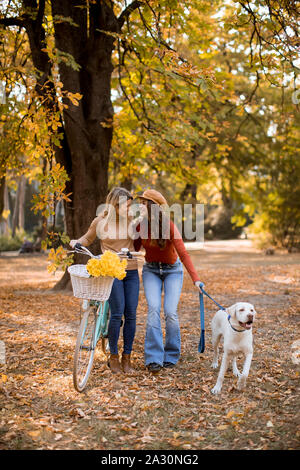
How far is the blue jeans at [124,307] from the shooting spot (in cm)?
482

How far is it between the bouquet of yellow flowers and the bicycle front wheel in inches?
20.7

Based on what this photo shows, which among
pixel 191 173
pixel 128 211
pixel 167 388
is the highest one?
pixel 191 173

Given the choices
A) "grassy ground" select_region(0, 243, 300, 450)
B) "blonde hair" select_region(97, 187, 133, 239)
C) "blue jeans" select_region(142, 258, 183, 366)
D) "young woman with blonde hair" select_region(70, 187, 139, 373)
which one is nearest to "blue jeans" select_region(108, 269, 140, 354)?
"young woman with blonde hair" select_region(70, 187, 139, 373)

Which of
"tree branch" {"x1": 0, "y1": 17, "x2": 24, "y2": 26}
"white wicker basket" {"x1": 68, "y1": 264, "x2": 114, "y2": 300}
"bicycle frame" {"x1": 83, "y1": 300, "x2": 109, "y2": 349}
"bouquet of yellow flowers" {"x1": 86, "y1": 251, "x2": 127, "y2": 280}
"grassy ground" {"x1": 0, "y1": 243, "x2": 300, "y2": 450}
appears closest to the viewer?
"grassy ground" {"x1": 0, "y1": 243, "x2": 300, "y2": 450}

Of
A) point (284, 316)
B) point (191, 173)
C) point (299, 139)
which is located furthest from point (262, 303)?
point (299, 139)

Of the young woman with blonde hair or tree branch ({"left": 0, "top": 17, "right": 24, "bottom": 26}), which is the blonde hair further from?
tree branch ({"left": 0, "top": 17, "right": 24, "bottom": 26})

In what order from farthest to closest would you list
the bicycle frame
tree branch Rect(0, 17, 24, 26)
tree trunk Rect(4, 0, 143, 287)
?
tree trunk Rect(4, 0, 143, 287) → tree branch Rect(0, 17, 24, 26) → the bicycle frame

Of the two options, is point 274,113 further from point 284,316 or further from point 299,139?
point 284,316

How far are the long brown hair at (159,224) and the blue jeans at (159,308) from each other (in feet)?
1.02

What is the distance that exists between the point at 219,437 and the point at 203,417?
0.38m

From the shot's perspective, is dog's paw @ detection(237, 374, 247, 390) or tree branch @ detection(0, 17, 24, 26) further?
tree branch @ detection(0, 17, 24, 26)

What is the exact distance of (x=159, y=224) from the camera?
504cm

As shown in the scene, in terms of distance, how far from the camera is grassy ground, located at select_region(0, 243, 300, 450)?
11.4ft

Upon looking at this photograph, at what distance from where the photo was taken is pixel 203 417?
3.89 metres
